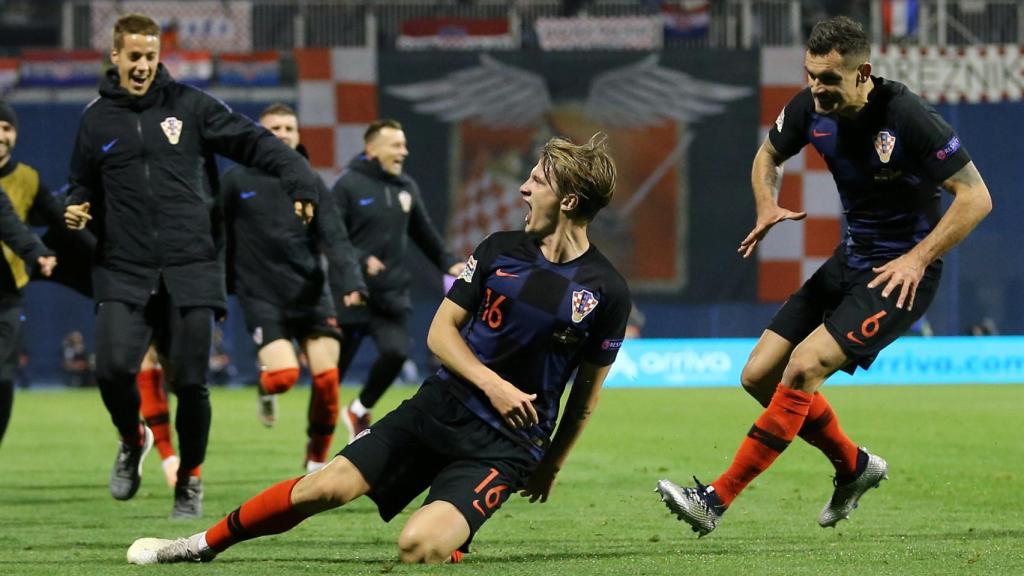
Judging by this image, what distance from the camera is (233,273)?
9523 millimetres

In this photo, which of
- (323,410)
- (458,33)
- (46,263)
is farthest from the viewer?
(458,33)

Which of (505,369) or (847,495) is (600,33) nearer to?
(847,495)

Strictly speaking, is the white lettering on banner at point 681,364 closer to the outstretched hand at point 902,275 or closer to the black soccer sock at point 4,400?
the black soccer sock at point 4,400

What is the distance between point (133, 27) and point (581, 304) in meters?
2.64

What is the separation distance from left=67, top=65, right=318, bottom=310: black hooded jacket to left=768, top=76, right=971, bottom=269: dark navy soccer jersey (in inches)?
82.6

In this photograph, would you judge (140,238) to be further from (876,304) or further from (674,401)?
(674,401)

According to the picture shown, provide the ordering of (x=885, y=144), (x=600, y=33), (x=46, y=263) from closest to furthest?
(x=885, y=144), (x=46, y=263), (x=600, y=33)

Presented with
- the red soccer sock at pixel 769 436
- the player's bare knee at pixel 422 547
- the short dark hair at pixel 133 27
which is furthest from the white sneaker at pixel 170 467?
the player's bare knee at pixel 422 547

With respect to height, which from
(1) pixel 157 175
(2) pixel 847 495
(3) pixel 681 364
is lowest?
(3) pixel 681 364

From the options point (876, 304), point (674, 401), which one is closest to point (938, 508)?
point (876, 304)

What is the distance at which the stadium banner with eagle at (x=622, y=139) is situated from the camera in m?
20.6

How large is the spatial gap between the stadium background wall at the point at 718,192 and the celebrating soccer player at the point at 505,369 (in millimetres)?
15236

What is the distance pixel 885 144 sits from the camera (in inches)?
238

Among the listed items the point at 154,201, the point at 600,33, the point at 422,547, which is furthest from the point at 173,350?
the point at 600,33
